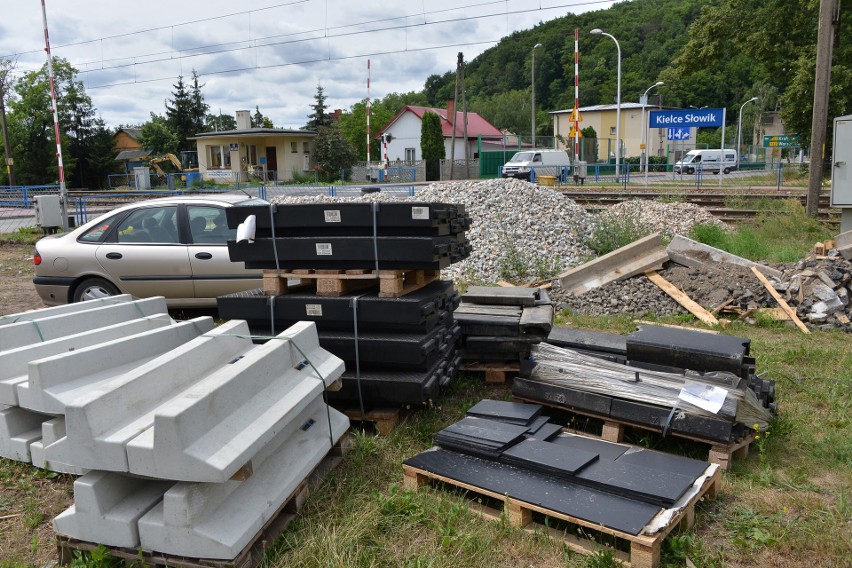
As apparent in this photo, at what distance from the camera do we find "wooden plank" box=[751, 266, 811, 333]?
8.62 metres

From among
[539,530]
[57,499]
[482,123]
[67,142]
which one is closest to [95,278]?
[57,499]

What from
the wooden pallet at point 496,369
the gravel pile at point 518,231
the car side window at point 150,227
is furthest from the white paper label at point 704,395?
the gravel pile at point 518,231

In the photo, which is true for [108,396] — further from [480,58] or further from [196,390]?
[480,58]

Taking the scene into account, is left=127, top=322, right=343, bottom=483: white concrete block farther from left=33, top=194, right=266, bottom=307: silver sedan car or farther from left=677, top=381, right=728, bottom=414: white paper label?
left=33, top=194, right=266, bottom=307: silver sedan car

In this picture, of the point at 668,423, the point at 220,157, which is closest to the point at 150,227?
the point at 668,423

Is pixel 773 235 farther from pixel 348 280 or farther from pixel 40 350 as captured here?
pixel 40 350

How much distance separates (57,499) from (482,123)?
64544 mm

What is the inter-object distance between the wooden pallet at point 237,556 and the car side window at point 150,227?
5.69 m

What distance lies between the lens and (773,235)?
50.7ft

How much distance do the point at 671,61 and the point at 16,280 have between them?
54348 millimetres

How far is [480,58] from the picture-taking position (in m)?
121

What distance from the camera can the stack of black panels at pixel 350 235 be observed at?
536cm

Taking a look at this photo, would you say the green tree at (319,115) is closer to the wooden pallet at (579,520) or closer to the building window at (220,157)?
the building window at (220,157)

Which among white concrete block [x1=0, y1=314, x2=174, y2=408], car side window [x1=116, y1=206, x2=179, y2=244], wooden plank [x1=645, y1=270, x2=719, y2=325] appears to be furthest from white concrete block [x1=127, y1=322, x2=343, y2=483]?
wooden plank [x1=645, y1=270, x2=719, y2=325]
